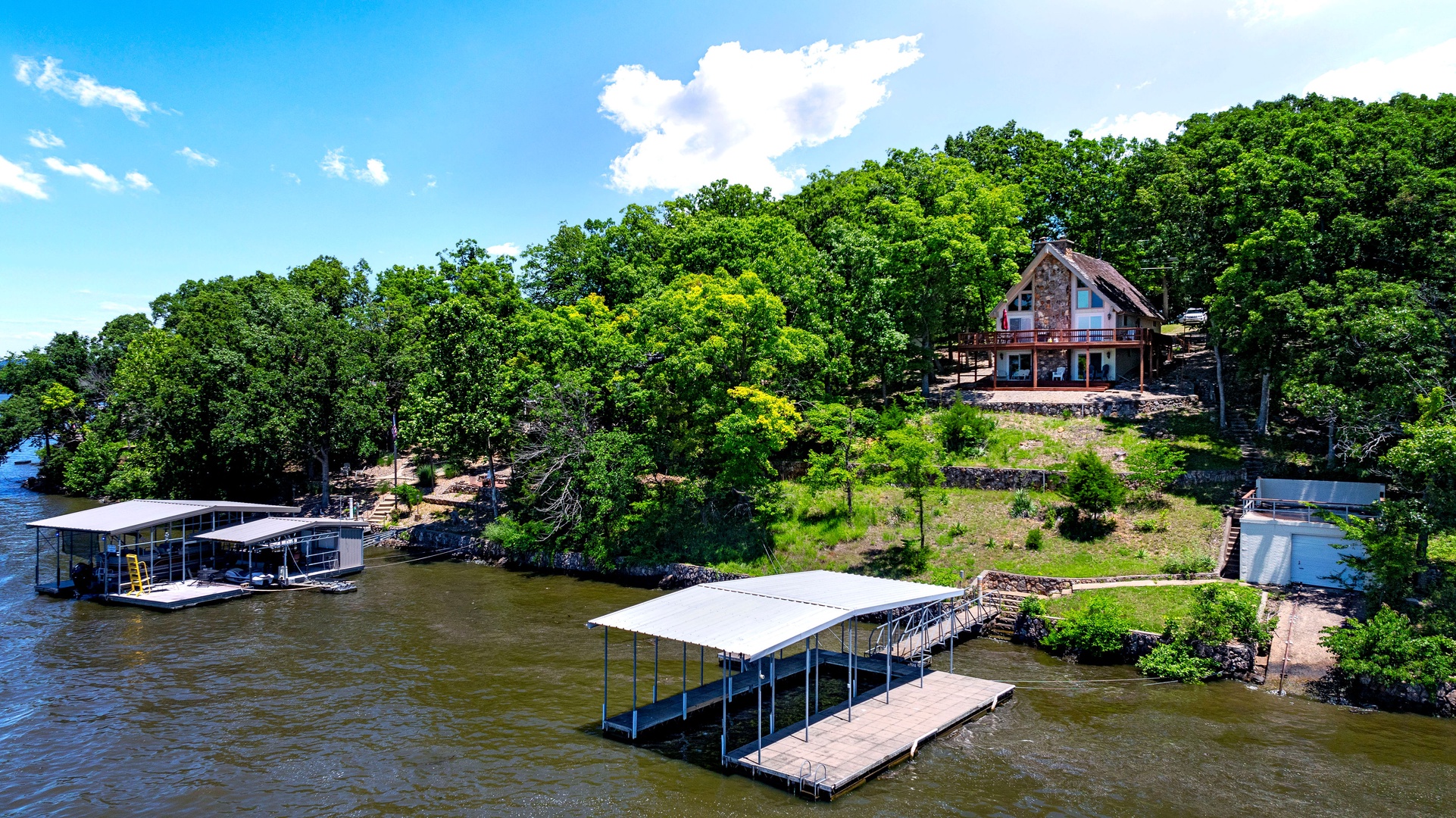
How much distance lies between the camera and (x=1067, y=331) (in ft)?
175

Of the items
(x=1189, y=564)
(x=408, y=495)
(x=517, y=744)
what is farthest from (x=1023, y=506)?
(x=408, y=495)

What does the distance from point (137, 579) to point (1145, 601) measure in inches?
1734

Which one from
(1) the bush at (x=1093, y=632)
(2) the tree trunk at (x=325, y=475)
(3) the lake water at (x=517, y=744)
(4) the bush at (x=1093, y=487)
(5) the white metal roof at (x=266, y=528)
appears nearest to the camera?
(3) the lake water at (x=517, y=744)

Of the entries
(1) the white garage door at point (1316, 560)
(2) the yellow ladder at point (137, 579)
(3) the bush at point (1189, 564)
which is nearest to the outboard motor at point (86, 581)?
(2) the yellow ladder at point (137, 579)

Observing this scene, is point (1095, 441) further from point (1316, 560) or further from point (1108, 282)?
point (1108, 282)

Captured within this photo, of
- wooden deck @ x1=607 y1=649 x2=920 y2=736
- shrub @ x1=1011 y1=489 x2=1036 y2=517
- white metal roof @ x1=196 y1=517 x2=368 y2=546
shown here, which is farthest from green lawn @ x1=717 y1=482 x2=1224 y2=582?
white metal roof @ x1=196 y1=517 x2=368 y2=546

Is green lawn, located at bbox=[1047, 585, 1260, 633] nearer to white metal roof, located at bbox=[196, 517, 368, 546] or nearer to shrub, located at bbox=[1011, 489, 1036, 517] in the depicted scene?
shrub, located at bbox=[1011, 489, 1036, 517]

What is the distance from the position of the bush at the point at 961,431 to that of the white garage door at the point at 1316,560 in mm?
16041

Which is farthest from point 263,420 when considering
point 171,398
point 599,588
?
point 599,588

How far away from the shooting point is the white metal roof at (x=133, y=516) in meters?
39.2

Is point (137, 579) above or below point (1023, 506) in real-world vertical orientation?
below

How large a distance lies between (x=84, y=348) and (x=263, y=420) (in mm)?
51390

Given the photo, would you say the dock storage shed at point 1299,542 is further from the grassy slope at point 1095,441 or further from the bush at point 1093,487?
the grassy slope at point 1095,441

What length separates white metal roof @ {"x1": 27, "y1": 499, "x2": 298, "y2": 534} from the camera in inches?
1545
